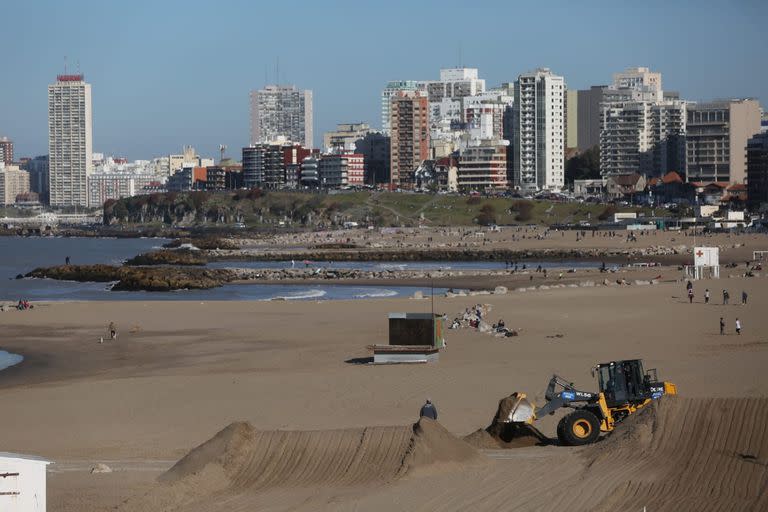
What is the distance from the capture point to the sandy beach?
18.0 metres

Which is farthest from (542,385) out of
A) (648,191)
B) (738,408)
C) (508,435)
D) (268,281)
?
(648,191)

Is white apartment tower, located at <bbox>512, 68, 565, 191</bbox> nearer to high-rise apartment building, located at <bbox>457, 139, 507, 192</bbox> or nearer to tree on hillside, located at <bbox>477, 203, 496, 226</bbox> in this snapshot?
high-rise apartment building, located at <bbox>457, 139, 507, 192</bbox>

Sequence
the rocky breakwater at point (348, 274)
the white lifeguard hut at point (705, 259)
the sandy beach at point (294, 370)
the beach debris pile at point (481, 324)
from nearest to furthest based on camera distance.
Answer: the sandy beach at point (294, 370) < the beach debris pile at point (481, 324) < the white lifeguard hut at point (705, 259) < the rocky breakwater at point (348, 274)

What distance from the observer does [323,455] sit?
48.8 feet

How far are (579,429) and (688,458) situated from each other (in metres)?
2.09

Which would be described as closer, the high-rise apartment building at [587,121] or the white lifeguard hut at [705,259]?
the white lifeguard hut at [705,259]

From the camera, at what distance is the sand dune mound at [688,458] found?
1233 centimetres

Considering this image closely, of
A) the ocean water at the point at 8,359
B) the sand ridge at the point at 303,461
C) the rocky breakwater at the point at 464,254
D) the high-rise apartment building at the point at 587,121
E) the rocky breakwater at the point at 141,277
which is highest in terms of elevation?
the high-rise apartment building at the point at 587,121

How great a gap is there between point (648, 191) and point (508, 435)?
4987 inches

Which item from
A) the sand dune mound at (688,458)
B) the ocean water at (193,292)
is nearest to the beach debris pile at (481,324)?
the ocean water at (193,292)

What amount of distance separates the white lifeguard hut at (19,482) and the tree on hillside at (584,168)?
150m

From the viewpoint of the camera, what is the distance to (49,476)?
15.5 meters

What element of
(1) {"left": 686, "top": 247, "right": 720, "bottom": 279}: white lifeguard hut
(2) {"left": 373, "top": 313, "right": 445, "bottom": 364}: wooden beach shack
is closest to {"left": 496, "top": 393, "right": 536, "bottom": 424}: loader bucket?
(2) {"left": 373, "top": 313, "right": 445, "bottom": 364}: wooden beach shack

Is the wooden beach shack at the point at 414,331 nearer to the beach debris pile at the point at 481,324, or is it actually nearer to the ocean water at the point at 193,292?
the beach debris pile at the point at 481,324
